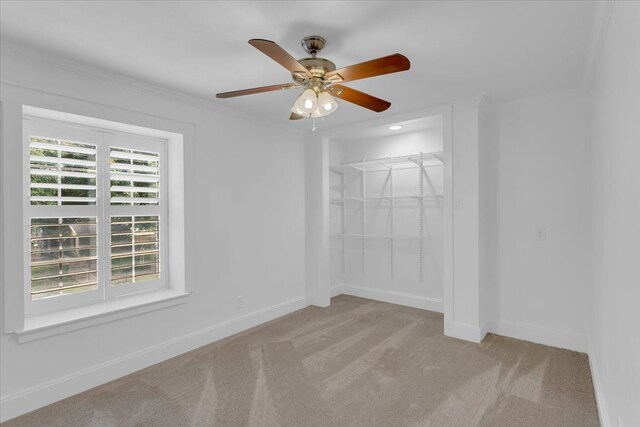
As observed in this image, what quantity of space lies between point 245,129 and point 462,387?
3.08 meters

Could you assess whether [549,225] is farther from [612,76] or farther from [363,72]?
[363,72]

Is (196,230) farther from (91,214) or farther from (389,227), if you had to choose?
(389,227)

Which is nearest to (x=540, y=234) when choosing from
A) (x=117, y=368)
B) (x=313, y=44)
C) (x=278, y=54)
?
(x=313, y=44)

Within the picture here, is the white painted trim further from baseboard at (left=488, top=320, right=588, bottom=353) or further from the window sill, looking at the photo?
the window sill

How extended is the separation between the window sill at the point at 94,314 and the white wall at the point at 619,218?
302cm

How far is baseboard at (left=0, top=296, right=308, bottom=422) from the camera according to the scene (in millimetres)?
2156

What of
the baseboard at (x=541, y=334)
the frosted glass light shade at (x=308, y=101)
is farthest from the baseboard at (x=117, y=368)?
the baseboard at (x=541, y=334)

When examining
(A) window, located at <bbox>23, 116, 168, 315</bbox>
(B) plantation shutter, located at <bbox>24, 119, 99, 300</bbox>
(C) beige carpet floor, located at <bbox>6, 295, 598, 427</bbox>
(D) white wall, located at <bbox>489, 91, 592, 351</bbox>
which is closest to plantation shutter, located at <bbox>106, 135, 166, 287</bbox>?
(A) window, located at <bbox>23, 116, 168, 315</bbox>

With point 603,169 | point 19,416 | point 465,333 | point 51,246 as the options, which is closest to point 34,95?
point 51,246

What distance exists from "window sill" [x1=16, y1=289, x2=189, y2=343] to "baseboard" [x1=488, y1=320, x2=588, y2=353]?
3.11 m

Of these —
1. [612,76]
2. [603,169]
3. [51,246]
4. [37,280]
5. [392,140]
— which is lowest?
[37,280]

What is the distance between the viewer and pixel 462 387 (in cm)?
243

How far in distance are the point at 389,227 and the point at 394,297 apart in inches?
37.7

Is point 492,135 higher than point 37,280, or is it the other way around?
point 492,135
